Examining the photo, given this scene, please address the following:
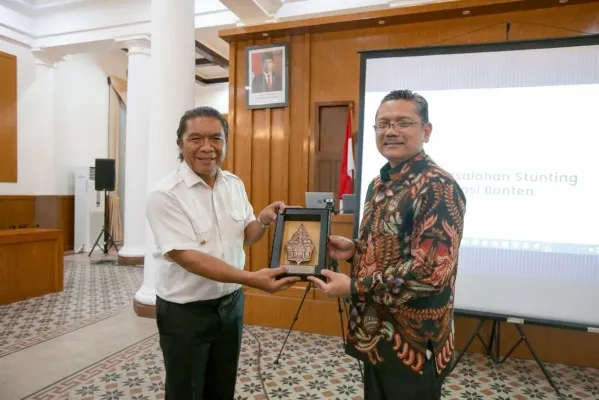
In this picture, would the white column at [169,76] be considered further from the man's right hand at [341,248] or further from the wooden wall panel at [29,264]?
the man's right hand at [341,248]

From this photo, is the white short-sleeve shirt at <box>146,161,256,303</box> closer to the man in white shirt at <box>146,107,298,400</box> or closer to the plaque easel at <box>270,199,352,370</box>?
the man in white shirt at <box>146,107,298,400</box>

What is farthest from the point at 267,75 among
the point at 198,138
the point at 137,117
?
the point at 137,117

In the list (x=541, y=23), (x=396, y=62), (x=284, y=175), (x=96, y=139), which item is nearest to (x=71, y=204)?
(x=96, y=139)

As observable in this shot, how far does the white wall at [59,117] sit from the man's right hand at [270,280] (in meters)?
6.87

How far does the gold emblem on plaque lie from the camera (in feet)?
4.70

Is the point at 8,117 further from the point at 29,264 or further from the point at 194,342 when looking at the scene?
the point at 194,342

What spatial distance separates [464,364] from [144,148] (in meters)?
5.30

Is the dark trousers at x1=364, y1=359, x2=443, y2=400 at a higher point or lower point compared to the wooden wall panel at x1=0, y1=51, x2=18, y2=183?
lower

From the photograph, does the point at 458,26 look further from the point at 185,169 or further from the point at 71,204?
the point at 71,204

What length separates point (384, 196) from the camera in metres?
1.27

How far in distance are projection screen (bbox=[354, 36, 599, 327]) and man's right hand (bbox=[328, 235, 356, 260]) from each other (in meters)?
1.50

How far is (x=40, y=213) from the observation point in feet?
23.1

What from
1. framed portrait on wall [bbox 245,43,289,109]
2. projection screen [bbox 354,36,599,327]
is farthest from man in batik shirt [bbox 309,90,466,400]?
framed portrait on wall [bbox 245,43,289,109]

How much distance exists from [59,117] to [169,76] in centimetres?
506
